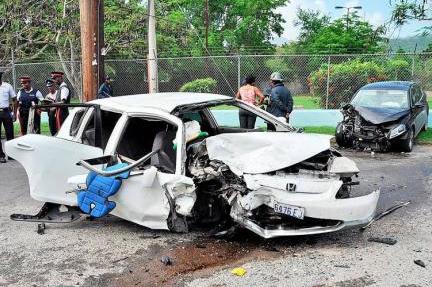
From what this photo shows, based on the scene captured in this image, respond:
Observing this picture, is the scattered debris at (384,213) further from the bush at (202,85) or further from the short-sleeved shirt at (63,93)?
the bush at (202,85)

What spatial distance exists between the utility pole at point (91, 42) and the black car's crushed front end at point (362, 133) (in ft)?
18.2

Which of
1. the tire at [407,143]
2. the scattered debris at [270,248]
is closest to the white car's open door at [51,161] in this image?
the scattered debris at [270,248]

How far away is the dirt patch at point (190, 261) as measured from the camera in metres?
4.67

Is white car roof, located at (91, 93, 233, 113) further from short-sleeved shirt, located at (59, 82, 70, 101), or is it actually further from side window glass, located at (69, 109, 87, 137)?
short-sleeved shirt, located at (59, 82, 70, 101)

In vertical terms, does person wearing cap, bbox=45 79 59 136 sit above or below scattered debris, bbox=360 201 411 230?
above

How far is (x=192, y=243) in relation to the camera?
555cm

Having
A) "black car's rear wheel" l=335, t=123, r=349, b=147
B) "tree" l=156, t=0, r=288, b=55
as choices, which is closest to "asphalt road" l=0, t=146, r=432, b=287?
"black car's rear wheel" l=335, t=123, r=349, b=147

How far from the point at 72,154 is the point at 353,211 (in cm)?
318

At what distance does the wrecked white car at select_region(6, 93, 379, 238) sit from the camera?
201 inches

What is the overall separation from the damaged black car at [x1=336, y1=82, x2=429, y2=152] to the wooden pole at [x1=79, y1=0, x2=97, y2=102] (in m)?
5.60

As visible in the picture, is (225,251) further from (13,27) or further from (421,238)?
(13,27)

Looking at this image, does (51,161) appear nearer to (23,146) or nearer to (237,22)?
(23,146)

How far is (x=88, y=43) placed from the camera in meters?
9.14

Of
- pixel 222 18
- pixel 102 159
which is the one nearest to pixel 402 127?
pixel 102 159
